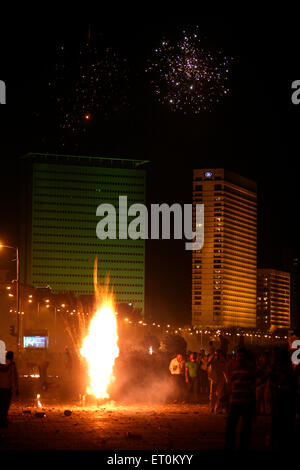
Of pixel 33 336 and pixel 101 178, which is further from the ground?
pixel 101 178

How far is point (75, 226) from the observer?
18700 centimetres

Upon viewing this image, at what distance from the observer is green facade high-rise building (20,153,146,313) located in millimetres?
180125

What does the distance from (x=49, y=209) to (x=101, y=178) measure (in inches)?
513

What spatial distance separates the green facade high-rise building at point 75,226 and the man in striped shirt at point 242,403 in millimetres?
165955

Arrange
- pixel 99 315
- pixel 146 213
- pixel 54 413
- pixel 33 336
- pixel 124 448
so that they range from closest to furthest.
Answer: pixel 124 448 < pixel 54 413 < pixel 33 336 < pixel 99 315 < pixel 146 213

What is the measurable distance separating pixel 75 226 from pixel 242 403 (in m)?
176

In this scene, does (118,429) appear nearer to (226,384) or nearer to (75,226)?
(226,384)

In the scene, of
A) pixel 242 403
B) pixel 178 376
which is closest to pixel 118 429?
pixel 242 403

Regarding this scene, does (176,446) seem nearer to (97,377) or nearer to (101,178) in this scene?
(97,377)

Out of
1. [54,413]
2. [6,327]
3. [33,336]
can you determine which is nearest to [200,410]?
[54,413]

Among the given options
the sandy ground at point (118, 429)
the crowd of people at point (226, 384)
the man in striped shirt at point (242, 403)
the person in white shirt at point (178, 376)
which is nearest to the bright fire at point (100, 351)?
the crowd of people at point (226, 384)

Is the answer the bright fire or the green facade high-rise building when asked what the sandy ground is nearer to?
the bright fire

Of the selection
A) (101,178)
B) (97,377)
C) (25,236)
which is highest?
(101,178)

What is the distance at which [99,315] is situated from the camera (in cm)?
5997
